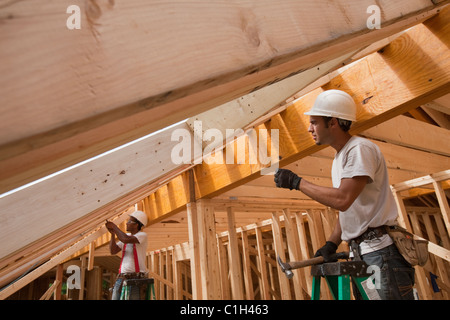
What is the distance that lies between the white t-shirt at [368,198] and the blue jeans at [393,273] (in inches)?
1.9

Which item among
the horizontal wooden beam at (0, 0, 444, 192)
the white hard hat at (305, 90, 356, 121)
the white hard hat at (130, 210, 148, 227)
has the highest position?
the white hard hat at (130, 210, 148, 227)

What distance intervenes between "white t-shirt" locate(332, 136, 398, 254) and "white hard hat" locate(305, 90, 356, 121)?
19 centimetres

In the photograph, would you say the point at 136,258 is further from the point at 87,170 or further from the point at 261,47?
the point at 261,47

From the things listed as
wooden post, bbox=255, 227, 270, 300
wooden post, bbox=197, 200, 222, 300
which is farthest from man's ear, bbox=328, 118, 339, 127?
wooden post, bbox=255, 227, 270, 300

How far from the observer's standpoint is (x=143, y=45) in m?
0.64

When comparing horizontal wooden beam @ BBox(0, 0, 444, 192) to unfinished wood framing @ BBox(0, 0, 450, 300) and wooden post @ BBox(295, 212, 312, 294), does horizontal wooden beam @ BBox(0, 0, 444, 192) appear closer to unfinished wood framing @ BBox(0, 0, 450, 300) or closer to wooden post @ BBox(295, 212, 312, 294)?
unfinished wood framing @ BBox(0, 0, 450, 300)

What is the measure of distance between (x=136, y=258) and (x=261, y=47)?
447cm

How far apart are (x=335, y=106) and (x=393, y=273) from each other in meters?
1.08

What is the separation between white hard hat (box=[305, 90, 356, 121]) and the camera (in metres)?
2.13

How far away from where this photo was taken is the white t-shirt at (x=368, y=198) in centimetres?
190

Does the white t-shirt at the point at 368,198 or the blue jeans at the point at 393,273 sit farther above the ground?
the white t-shirt at the point at 368,198

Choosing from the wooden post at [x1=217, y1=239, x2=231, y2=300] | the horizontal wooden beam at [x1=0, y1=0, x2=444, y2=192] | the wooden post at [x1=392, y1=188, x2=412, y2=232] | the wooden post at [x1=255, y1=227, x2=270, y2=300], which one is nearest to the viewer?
the horizontal wooden beam at [x1=0, y1=0, x2=444, y2=192]

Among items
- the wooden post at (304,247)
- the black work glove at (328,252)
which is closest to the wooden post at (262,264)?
the wooden post at (304,247)

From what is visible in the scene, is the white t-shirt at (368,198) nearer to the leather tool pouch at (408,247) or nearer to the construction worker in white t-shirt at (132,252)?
the leather tool pouch at (408,247)
